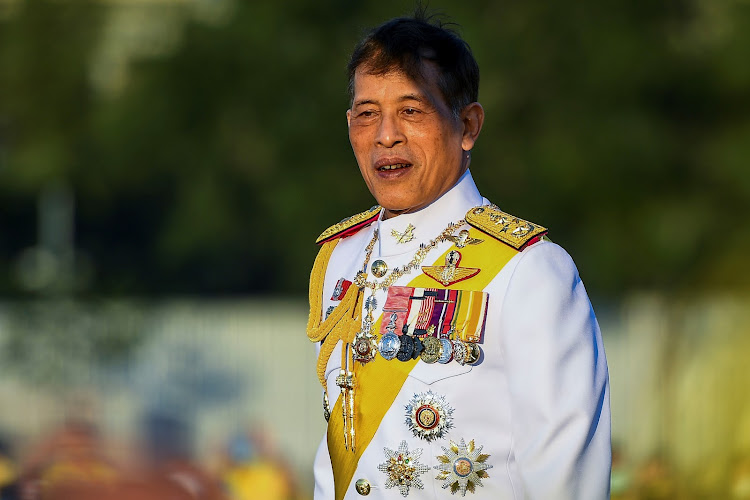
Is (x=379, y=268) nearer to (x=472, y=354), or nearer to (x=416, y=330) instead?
(x=416, y=330)

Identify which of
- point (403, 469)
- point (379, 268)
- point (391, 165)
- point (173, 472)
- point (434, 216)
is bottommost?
point (173, 472)

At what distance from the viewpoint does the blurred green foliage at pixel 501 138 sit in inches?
406

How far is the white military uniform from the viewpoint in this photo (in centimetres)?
188

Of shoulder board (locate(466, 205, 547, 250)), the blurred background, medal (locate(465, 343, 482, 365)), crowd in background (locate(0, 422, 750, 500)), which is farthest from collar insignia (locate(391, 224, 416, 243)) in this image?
the blurred background

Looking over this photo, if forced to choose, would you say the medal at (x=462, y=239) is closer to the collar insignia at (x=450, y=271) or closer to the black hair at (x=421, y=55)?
the collar insignia at (x=450, y=271)

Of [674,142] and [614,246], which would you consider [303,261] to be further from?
[674,142]

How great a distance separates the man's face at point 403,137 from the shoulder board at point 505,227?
0.10 meters

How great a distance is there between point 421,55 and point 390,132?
0.18m

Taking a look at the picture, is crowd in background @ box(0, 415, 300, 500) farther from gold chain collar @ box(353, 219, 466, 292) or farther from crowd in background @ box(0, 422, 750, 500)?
gold chain collar @ box(353, 219, 466, 292)

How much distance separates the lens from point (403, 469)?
6.80ft

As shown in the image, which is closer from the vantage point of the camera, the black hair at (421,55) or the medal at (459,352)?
the medal at (459,352)

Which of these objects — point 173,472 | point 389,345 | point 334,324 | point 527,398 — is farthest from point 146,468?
point 527,398

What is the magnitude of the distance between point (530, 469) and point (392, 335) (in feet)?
1.36

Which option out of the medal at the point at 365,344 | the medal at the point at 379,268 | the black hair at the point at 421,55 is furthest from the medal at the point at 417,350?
the black hair at the point at 421,55
